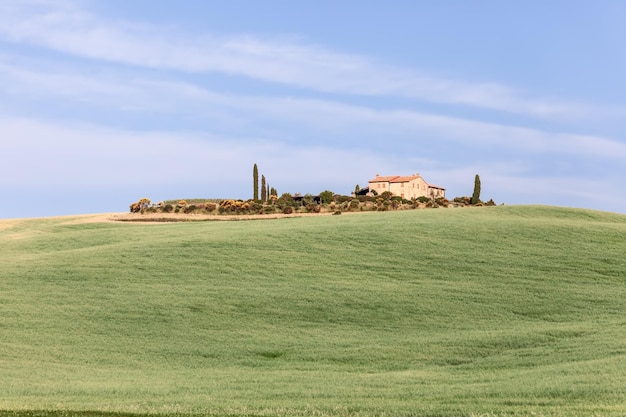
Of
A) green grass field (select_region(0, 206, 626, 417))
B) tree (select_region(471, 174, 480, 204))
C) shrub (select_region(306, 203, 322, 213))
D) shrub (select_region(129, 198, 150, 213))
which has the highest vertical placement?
tree (select_region(471, 174, 480, 204))

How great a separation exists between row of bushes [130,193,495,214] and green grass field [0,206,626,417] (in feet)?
53.8

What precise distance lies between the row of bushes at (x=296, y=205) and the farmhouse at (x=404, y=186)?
62.8 feet

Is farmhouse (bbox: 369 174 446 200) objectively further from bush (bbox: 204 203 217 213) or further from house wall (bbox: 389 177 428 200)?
bush (bbox: 204 203 217 213)

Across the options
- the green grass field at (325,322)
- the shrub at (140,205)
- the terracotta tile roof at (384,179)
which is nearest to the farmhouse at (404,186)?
the terracotta tile roof at (384,179)

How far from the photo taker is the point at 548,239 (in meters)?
39.8

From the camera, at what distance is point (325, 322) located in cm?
2734

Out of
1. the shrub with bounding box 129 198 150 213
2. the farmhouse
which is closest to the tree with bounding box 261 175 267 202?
the shrub with bounding box 129 198 150 213

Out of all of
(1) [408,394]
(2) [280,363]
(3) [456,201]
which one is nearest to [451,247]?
(2) [280,363]

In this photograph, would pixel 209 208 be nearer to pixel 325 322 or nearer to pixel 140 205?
pixel 140 205

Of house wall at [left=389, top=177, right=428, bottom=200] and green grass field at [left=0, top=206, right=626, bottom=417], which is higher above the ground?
house wall at [left=389, top=177, right=428, bottom=200]

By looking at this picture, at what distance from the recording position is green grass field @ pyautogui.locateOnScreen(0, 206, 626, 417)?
664 inches

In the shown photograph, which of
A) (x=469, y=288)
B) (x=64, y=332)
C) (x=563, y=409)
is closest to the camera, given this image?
(x=563, y=409)

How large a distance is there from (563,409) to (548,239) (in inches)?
1060

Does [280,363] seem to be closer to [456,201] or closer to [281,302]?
[281,302]
